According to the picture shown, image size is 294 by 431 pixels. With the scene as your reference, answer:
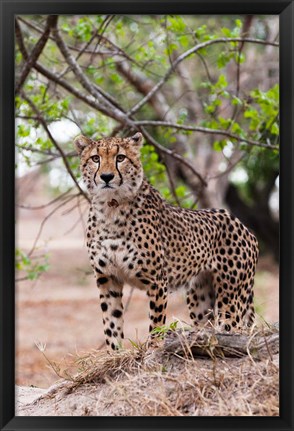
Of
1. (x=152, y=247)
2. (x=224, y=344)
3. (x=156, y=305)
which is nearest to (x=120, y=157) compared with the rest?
(x=152, y=247)

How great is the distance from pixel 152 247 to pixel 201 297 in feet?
2.50

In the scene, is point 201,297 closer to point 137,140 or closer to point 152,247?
point 152,247

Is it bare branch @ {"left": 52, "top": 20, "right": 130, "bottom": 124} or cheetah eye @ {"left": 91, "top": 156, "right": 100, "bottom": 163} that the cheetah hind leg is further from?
bare branch @ {"left": 52, "top": 20, "right": 130, "bottom": 124}

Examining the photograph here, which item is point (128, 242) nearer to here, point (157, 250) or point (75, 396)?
point (157, 250)

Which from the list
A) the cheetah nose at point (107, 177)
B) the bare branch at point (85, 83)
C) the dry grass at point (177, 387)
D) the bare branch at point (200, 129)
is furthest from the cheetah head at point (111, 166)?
the bare branch at point (200, 129)

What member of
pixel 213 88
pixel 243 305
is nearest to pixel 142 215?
pixel 243 305

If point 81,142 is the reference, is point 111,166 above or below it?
below

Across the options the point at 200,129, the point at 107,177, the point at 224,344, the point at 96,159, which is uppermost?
the point at 200,129

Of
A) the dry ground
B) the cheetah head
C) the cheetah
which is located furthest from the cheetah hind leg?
the dry ground

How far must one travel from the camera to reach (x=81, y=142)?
185 inches

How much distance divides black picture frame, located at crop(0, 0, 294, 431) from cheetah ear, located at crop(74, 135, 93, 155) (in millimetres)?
1277
